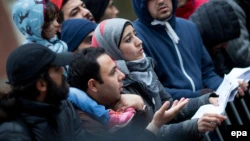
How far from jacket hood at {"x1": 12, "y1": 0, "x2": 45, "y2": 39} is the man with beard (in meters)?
0.80

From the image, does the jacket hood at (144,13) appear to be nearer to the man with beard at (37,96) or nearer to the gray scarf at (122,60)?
the gray scarf at (122,60)

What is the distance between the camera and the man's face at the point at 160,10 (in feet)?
15.8

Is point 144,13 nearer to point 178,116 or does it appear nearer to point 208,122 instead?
point 178,116

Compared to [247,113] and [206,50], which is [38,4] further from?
[247,113]

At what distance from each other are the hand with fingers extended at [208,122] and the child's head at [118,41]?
622 mm

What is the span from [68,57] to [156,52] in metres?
1.26

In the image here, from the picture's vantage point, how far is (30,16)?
172 inches

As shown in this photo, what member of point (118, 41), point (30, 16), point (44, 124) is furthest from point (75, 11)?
point (44, 124)

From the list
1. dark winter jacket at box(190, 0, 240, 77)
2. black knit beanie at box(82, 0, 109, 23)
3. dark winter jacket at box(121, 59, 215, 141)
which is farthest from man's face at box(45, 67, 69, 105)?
dark winter jacket at box(190, 0, 240, 77)

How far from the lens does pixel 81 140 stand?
3600 mm

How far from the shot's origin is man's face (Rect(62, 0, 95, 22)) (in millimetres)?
4895

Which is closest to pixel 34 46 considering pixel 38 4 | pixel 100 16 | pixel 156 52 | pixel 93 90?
pixel 93 90

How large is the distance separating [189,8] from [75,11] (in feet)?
4.02

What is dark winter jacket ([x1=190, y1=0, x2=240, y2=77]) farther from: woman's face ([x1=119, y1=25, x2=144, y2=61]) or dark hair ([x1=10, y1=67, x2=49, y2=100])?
dark hair ([x1=10, y1=67, x2=49, y2=100])
